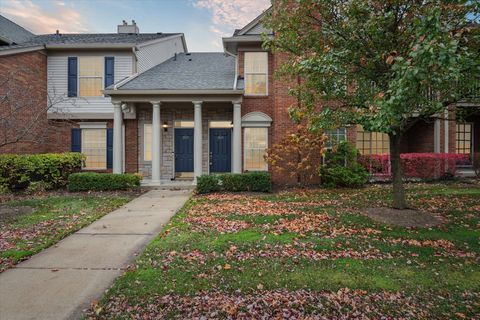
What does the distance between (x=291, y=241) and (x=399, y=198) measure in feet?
12.0

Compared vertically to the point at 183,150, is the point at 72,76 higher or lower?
higher

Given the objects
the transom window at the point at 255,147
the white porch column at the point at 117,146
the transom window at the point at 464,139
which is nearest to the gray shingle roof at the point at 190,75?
the white porch column at the point at 117,146

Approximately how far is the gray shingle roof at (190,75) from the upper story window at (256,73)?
2.70 feet

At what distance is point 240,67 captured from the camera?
1255cm

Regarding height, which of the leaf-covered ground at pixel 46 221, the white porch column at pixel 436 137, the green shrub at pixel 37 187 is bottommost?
the leaf-covered ground at pixel 46 221

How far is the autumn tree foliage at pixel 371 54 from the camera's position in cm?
450

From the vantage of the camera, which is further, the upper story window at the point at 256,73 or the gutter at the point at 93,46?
the gutter at the point at 93,46

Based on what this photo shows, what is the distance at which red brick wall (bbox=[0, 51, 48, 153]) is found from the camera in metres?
11.0

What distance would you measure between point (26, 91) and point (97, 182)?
15.4 feet

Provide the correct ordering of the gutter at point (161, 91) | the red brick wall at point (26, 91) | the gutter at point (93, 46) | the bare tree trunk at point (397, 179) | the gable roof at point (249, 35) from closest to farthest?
1. the bare tree trunk at point (397, 179)
2. the red brick wall at point (26, 91)
3. the gutter at point (161, 91)
4. the gable roof at point (249, 35)
5. the gutter at point (93, 46)

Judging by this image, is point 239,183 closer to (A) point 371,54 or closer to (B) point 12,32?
(A) point 371,54

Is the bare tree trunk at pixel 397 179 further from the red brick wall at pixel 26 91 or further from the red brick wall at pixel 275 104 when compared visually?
the red brick wall at pixel 26 91

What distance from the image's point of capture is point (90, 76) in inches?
533

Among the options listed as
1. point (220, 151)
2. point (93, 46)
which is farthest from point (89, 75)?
point (220, 151)
